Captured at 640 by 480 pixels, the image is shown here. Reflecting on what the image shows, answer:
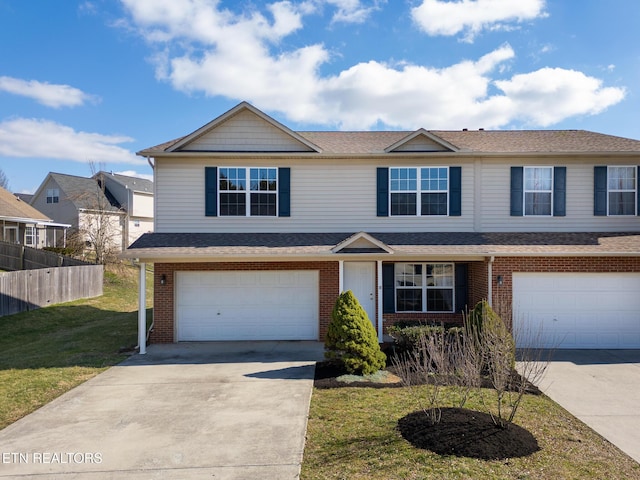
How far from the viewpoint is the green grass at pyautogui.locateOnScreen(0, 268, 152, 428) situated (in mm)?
8297

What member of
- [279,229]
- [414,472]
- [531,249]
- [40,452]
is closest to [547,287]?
[531,249]

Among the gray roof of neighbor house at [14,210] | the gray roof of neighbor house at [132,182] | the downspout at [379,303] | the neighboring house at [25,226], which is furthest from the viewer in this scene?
the gray roof of neighbor house at [132,182]

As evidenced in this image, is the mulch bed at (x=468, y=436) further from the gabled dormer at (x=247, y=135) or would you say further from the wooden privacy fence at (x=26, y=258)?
the wooden privacy fence at (x=26, y=258)

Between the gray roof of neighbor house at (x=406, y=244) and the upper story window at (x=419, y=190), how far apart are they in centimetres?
77

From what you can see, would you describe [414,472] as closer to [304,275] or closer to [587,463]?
[587,463]

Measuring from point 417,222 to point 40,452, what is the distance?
34.0ft

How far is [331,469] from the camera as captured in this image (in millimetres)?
5262

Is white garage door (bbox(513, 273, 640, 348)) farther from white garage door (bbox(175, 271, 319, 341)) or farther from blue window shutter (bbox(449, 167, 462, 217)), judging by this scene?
white garage door (bbox(175, 271, 319, 341))

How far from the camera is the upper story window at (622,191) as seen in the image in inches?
504

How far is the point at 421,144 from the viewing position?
42.3 feet

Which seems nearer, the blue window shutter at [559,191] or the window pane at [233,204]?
the blue window shutter at [559,191]

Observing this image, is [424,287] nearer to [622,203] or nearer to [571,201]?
[571,201]

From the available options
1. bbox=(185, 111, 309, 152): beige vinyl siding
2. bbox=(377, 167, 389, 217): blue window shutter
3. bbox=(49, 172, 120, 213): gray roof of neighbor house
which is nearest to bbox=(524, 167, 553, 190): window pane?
bbox=(377, 167, 389, 217): blue window shutter

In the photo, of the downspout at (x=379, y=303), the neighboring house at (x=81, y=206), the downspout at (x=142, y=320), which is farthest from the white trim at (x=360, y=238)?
the neighboring house at (x=81, y=206)
